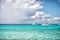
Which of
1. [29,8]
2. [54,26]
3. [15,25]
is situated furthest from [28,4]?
[54,26]

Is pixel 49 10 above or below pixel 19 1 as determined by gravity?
below

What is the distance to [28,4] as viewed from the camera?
2338 millimetres

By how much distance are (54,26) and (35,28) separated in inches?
13.0

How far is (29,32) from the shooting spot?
233 centimetres

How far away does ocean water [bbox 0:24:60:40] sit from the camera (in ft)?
7.54

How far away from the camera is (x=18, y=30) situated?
233 centimetres

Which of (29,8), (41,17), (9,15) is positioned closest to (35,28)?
(41,17)

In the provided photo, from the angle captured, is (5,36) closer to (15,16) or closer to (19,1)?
(15,16)

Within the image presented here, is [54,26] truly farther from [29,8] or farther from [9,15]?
[9,15]

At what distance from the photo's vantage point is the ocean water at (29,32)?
2297 mm

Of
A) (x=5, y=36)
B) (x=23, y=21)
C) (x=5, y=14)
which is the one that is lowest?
(x=5, y=36)

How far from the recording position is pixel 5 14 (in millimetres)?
2359

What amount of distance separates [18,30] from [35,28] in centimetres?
30

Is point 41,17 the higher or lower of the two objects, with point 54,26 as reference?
higher
